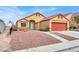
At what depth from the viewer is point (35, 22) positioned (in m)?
2.81

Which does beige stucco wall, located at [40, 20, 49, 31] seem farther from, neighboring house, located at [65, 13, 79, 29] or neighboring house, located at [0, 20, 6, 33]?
neighboring house, located at [0, 20, 6, 33]

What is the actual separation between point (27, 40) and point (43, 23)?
0.38m

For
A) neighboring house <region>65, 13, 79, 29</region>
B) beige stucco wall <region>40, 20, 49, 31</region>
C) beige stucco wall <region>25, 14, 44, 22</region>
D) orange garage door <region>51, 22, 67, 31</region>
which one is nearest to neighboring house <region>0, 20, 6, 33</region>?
beige stucco wall <region>25, 14, 44, 22</region>

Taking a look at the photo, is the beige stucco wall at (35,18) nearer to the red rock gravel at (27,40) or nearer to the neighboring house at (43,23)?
the neighboring house at (43,23)

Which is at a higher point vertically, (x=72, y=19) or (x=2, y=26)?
(x=72, y=19)

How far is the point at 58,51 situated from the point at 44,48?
22 centimetres

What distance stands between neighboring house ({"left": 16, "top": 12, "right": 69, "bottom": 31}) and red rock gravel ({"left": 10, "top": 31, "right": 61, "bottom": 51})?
128 mm

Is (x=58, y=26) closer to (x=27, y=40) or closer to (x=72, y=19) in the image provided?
(x=72, y=19)

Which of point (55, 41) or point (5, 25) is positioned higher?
point (5, 25)

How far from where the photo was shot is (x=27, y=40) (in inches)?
108

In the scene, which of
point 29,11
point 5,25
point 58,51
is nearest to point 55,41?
point 58,51

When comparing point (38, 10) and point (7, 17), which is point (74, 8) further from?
point (7, 17)

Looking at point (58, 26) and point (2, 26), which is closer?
point (2, 26)

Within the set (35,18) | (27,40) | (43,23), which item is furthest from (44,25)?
(27,40)
